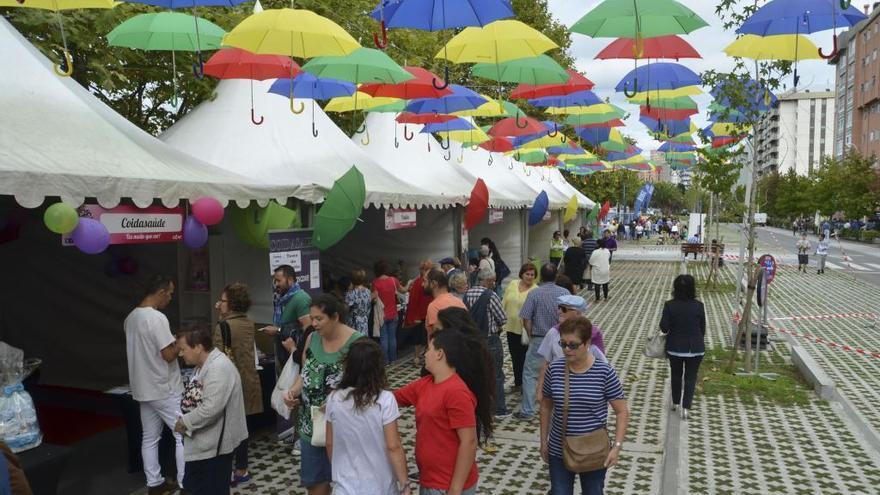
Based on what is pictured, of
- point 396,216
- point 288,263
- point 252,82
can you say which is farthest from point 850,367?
point 252,82

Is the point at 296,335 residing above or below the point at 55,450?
above

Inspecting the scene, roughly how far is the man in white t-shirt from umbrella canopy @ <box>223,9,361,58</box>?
8.44 ft

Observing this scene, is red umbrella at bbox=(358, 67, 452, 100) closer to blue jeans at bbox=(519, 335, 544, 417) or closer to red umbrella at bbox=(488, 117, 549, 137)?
red umbrella at bbox=(488, 117, 549, 137)

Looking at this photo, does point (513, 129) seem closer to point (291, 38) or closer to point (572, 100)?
point (572, 100)

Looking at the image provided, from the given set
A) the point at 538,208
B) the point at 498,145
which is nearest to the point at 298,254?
the point at 498,145

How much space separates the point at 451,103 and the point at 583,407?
23.9 feet

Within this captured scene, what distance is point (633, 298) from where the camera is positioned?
18297 millimetres

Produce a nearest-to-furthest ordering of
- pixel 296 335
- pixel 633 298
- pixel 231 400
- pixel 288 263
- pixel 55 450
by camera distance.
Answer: pixel 231 400 < pixel 55 450 < pixel 296 335 < pixel 288 263 < pixel 633 298

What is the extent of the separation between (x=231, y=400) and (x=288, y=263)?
9.45ft

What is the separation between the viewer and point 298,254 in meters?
7.30

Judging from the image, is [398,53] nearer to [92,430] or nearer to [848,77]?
[92,430]

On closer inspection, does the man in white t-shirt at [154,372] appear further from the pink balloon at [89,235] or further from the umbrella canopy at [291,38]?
the umbrella canopy at [291,38]

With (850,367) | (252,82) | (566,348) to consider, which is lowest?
(850,367)

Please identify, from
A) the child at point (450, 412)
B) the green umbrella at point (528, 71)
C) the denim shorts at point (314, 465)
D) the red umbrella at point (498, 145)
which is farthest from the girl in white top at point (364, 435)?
the red umbrella at point (498, 145)
